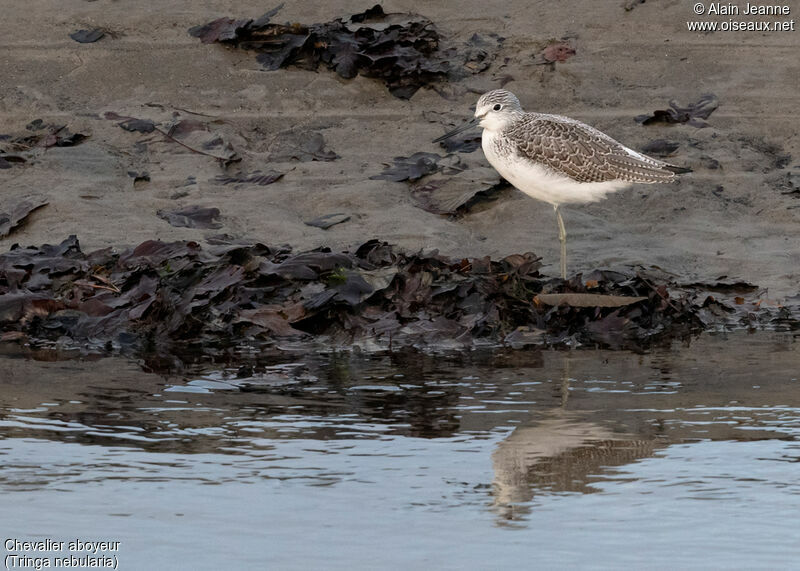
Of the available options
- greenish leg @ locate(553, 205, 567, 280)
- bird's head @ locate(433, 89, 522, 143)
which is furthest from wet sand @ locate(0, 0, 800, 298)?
bird's head @ locate(433, 89, 522, 143)

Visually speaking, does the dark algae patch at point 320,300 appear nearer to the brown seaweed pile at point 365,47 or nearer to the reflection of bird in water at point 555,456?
the reflection of bird in water at point 555,456

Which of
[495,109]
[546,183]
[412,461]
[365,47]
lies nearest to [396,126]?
[365,47]

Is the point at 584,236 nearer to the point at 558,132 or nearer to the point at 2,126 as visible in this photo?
A: the point at 558,132

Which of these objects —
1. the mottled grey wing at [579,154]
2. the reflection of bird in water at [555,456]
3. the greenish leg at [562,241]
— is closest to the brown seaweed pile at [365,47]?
the mottled grey wing at [579,154]

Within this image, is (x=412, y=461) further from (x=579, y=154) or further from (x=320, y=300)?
(x=579, y=154)

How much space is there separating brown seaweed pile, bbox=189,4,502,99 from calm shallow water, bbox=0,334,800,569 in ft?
14.6

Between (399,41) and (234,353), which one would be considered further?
(399,41)

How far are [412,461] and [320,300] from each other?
2.73 meters

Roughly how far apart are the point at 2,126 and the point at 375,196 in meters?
3.32

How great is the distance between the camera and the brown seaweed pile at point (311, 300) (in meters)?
7.63

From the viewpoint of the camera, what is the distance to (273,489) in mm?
4785

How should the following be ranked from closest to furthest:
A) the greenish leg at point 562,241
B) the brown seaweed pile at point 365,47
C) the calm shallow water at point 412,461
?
the calm shallow water at point 412,461 → the greenish leg at point 562,241 → the brown seaweed pile at point 365,47

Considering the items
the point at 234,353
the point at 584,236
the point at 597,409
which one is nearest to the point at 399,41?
the point at 584,236

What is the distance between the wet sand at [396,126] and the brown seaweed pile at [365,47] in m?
0.12
